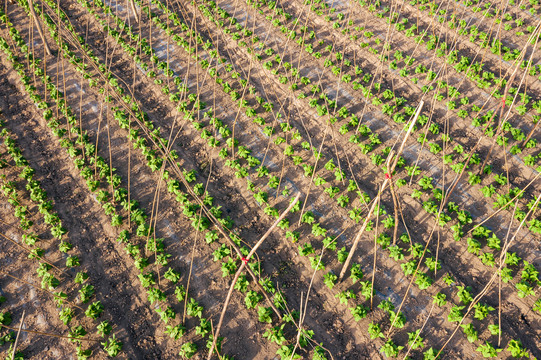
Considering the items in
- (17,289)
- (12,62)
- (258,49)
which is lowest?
(17,289)

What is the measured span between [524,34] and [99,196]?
546 inches

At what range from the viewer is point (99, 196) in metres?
6.68

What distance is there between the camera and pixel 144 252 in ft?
20.1

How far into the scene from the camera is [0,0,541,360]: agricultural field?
519 cm

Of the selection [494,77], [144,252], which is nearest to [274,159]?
[144,252]

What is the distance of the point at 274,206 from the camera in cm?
677

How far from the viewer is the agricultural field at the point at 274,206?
5.19 m

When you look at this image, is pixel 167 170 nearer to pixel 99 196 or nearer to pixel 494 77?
pixel 99 196

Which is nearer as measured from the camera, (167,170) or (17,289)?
(17,289)

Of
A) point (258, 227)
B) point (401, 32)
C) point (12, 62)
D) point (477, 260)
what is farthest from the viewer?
point (401, 32)

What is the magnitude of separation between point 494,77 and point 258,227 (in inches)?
327

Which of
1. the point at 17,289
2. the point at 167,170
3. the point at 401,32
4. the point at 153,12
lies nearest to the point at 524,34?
the point at 401,32

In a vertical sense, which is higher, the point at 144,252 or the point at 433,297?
the point at 433,297

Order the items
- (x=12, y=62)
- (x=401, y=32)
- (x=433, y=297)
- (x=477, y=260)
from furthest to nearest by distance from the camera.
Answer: (x=401, y=32) → (x=12, y=62) → (x=477, y=260) → (x=433, y=297)
